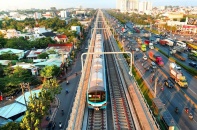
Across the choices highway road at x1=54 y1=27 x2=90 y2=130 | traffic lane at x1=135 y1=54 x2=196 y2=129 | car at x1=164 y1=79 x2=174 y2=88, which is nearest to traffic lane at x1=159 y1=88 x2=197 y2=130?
traffic lane at x1=135 y1=54 x2=196 y2=129

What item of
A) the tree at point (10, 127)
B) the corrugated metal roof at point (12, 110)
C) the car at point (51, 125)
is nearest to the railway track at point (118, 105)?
the car at point (51, 125)

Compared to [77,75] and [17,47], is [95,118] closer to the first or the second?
[77,75]

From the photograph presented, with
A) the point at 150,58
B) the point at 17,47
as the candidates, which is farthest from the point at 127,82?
the point at 17,47

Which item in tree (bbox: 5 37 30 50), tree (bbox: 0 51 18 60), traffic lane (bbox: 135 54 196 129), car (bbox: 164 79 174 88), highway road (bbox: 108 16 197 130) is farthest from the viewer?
tree (bbox: 5 37 30 50)

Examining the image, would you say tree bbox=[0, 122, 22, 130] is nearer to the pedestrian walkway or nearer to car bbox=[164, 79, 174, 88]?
the pedestrian walkway

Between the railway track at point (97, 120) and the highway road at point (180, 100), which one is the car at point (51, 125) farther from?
the highway road at point (180, 100)

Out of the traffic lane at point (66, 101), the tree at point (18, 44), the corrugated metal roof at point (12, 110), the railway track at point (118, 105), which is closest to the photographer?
the railway track at point (118, 105)
